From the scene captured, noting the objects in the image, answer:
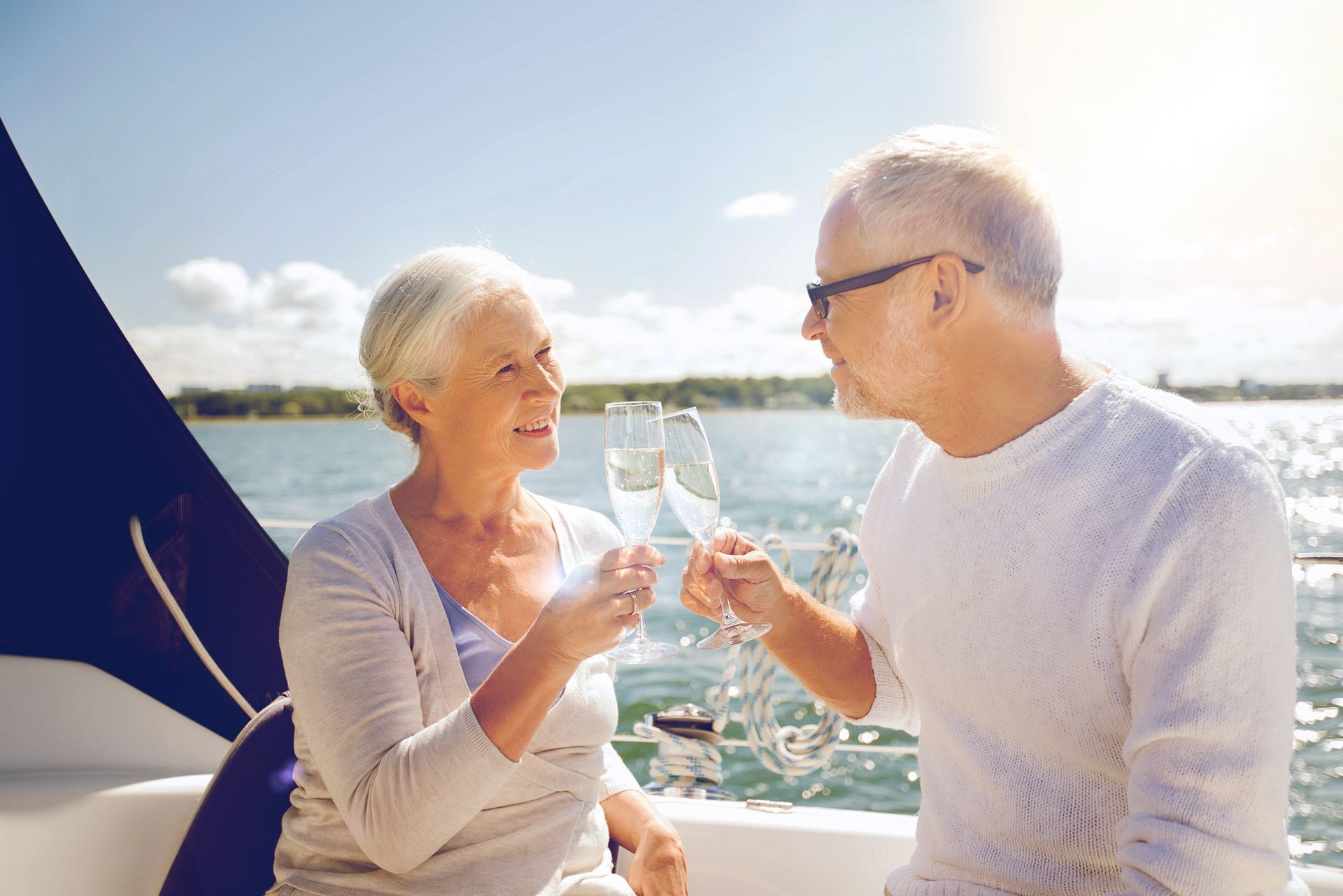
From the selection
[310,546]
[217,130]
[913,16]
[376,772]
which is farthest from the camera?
[217,130]

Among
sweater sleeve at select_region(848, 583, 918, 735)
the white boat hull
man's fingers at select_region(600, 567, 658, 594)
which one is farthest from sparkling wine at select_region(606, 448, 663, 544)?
the white boat hull

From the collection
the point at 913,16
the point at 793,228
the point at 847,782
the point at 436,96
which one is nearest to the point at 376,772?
the point at 847,782

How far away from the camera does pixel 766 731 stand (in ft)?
8.25

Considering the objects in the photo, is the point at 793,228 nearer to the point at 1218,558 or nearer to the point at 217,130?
the point at 217,130

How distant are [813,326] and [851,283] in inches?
4.8

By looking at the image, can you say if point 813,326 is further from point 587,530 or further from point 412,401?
point 412,401

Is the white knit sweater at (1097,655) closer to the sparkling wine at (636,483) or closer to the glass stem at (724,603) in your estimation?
the glass stem at (724,603)

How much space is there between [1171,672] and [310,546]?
130cm

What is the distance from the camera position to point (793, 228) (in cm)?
3988

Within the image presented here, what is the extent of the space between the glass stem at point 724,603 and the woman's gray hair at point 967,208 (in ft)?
1.85

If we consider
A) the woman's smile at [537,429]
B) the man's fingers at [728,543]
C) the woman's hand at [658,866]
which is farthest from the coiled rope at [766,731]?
the woman's smile at [537,429]

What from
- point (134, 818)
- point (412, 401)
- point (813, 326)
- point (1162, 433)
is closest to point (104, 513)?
point (134, 818)

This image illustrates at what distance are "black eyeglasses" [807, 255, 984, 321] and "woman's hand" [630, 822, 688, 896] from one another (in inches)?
40.4

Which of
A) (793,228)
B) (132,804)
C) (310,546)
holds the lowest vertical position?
(132,804)
